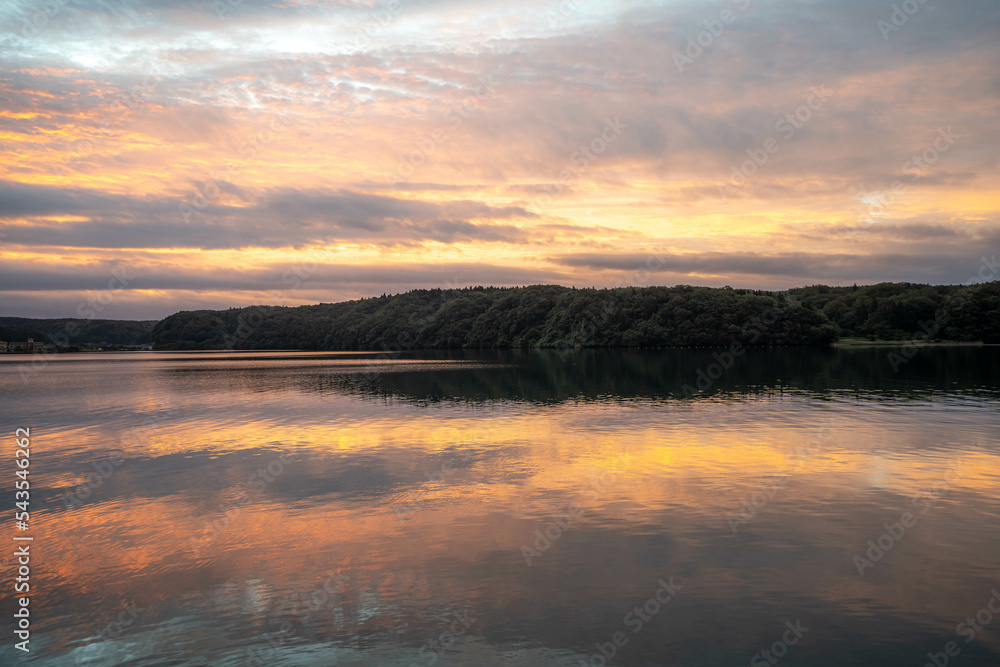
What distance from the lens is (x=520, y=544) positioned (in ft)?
49.1

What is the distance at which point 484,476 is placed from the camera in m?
22.5

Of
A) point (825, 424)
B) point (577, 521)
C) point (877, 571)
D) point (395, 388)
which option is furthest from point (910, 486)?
point (395, 388)

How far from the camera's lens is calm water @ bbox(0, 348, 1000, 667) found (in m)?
10.3

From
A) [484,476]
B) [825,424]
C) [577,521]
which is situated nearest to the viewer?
[577,521]

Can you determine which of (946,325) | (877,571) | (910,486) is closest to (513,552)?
(877,571)

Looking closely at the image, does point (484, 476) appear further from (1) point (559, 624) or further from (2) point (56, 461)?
(2) point (56, 461)

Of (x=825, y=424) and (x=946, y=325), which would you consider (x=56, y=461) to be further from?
(x=946, y=325)

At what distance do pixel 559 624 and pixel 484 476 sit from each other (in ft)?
38.6

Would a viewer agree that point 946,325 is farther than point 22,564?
Yes

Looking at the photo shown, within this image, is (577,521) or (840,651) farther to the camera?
(577,521)

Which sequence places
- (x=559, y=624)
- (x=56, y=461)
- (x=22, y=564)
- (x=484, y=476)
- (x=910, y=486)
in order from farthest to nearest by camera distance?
1. (x=56, y=461)
2. (x=484, y=476)
3. (x=910, y=486)
4. (x=22, y=564)
5. (x=559, y=624)

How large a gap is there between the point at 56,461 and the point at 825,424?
38167 mm

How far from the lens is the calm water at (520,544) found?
33.9 feet

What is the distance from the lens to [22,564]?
14.3 meters
